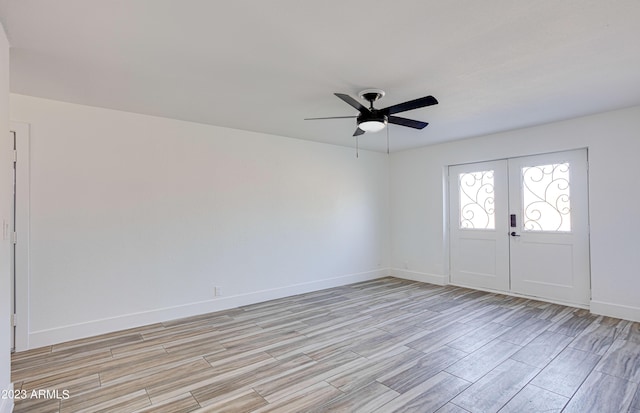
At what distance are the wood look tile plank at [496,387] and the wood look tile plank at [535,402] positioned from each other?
0.14ft

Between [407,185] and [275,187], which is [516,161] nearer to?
[407,185]

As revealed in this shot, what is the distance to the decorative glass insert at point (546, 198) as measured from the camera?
4.55m

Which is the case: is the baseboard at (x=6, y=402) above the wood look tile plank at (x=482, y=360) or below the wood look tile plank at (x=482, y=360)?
above

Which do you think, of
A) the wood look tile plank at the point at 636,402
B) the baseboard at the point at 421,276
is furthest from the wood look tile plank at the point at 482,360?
the baseboard at the point at 421,276

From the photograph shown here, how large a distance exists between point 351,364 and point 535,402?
138 cm

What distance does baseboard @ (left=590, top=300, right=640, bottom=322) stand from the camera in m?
3.86

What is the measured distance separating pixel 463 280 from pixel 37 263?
6.02 metres

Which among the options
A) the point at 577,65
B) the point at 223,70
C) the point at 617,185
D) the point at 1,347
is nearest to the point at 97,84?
the point at 223,70

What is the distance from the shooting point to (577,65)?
8.80 feet

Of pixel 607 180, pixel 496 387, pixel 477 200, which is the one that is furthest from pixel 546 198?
pixel 496 387

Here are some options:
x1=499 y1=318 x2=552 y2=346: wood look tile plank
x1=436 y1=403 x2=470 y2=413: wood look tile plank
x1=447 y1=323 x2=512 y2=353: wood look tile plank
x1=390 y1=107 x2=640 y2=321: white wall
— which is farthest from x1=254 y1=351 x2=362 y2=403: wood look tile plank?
x1=390 y1=107 x2=640 y2=321: white wall

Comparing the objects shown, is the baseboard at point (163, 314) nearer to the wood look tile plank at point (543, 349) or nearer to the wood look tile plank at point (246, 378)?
the wood look tile plank at point (246, 378)

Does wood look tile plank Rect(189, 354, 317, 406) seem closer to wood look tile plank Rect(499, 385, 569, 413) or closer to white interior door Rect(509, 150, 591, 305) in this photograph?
wood look tile plank Rect(499, 385, 569, 413)

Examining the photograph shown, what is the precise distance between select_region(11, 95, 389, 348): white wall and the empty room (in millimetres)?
24
